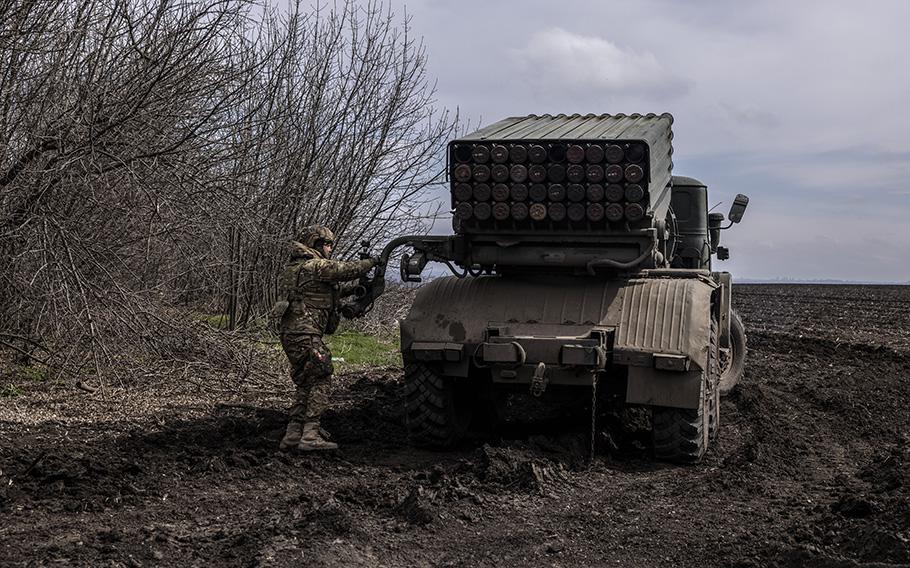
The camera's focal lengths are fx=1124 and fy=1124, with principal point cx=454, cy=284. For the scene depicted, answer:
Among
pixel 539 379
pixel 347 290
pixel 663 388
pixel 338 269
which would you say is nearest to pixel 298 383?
pixel 347 290

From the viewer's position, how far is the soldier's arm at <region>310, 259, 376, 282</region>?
8.96 meters

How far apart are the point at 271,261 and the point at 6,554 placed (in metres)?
11.8

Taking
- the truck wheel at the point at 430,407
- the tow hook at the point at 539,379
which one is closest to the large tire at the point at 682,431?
the tow hook at the point at 539,379

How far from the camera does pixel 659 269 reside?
9430 mm

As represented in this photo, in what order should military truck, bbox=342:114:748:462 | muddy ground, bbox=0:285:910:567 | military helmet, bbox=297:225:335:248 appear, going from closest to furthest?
muddy ground, bbox=0:285:910:567
military truck, bbox=342:114:748:462
military helmet, bbox=297:225:335:248

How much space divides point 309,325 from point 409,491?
237 cm

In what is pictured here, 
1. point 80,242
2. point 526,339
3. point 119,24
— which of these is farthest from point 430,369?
point 119,24

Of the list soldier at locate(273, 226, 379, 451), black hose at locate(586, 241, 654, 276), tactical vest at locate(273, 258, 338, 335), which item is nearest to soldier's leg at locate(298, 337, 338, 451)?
soldier at locate(273, 226, 379, 451)

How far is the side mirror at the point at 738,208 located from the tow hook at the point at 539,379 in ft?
16.4

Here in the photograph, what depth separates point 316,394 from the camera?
905cm

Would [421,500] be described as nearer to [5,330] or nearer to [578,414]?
[578,414]

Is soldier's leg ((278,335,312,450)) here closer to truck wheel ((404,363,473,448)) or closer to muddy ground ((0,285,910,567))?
muddy ground ((0,285,910,567))

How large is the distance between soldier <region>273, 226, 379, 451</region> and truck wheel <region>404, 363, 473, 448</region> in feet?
2.20

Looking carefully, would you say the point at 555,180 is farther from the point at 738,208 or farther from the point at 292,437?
the point at 738,208
